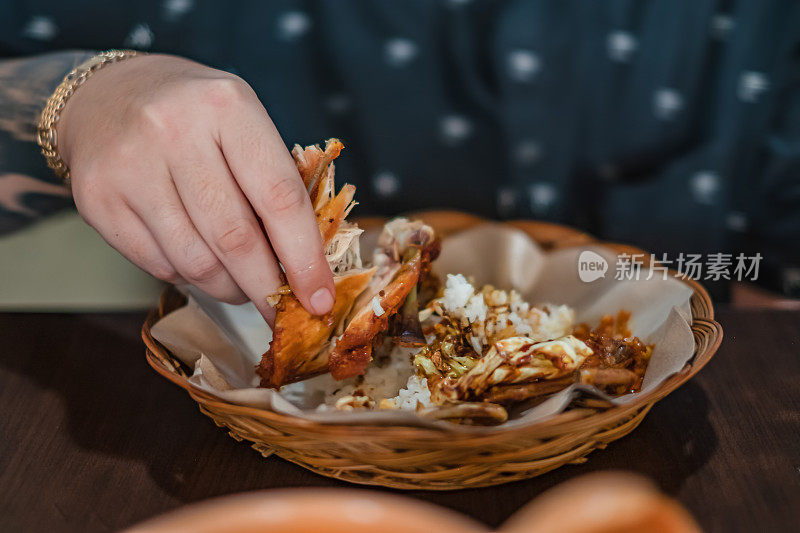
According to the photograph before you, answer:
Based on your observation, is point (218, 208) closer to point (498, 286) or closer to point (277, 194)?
point (277, 194)

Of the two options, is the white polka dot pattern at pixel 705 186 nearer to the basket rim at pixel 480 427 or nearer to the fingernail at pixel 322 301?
the basket rim at pixel 480 427

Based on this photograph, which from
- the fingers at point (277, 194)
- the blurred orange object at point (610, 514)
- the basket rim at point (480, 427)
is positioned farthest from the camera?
the fingers at point (277, 194)

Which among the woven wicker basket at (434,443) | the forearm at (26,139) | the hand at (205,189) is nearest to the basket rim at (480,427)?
the woven wicker basket at (434,443)

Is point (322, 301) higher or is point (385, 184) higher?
point (322, 301)

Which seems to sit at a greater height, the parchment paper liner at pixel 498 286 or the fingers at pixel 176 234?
the fingers at pixel 176 234

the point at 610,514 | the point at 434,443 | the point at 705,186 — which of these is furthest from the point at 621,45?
the point at 610,514

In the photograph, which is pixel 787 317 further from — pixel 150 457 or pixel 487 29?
pixel 150 457

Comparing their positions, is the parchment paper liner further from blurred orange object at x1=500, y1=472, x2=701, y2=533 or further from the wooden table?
blurred orange object at x1=500, y1=472, x2=701, y2=533
